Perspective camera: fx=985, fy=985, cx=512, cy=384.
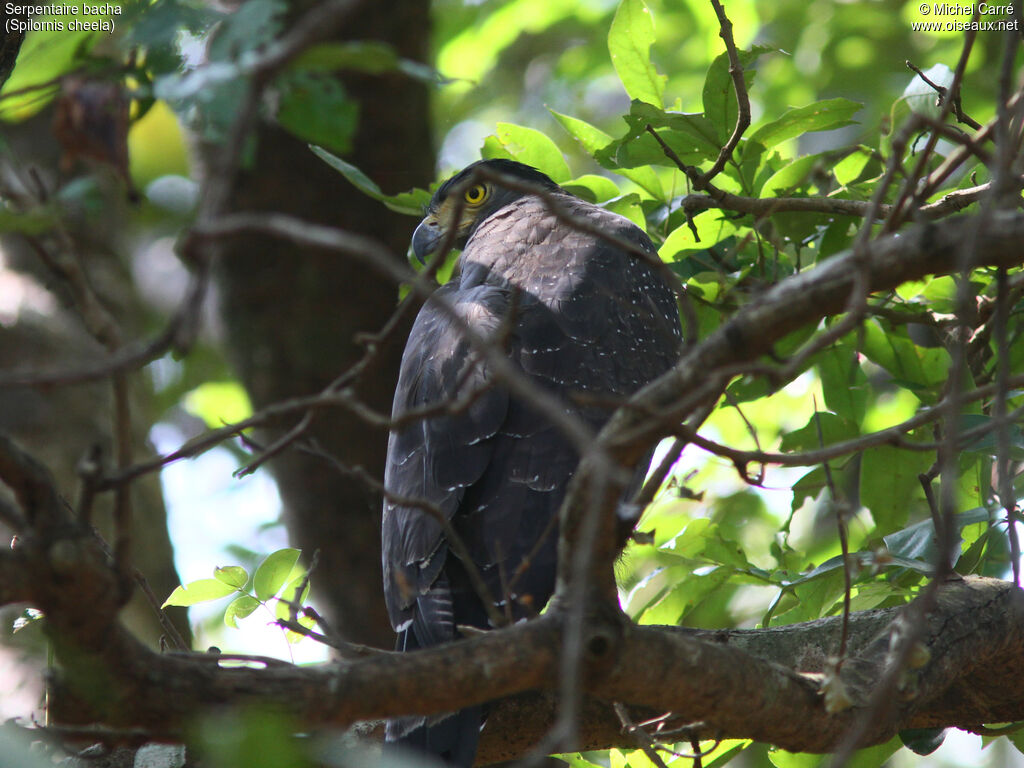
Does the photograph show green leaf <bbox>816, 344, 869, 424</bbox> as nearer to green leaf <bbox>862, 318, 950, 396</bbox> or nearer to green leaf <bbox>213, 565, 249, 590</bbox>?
green leaf <bbox>862, 318, 950, 396</bbox>

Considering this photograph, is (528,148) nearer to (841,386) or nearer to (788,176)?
(788,176)

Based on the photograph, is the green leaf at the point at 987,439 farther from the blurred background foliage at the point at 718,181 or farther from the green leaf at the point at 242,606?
the green leaf at the point at 242,606

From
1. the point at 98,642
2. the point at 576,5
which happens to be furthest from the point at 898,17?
the point at 98,642

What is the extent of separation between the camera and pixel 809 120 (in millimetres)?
2611

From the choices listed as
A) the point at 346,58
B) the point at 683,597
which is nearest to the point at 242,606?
the point at 683,597

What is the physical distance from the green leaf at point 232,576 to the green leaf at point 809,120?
5.69 ft

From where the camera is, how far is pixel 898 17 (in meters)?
5.95

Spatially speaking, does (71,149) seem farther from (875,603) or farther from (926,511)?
(926,511)

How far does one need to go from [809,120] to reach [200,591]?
1976 millimetres

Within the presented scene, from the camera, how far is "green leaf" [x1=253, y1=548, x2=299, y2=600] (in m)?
2.38

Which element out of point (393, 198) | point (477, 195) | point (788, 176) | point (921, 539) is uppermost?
point (477, 195)

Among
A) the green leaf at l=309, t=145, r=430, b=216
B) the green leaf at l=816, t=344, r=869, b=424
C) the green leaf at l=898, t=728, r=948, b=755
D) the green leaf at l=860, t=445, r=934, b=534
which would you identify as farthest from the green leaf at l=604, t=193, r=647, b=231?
the green leaf at l=898, t=728, r=948, b=755

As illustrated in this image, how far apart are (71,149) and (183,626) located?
2987mm

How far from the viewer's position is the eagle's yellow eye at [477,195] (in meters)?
4.15
